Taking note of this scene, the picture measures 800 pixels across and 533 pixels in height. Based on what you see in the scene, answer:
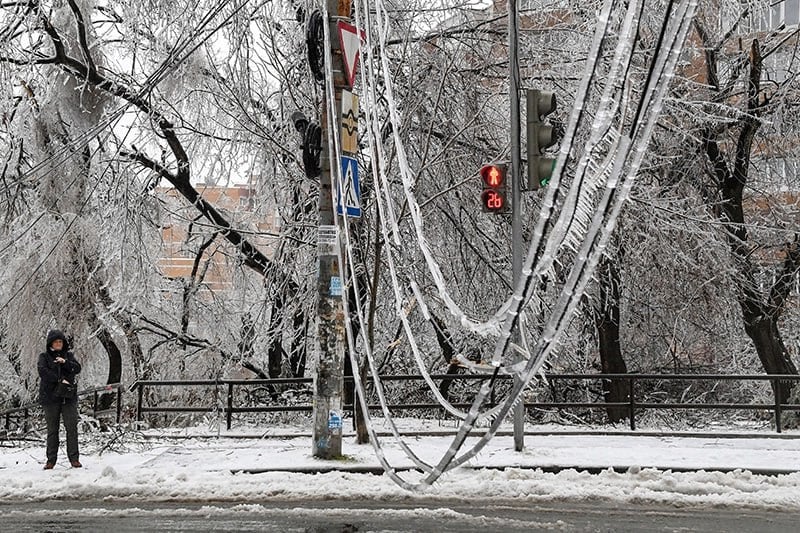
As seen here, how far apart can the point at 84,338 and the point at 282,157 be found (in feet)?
17.9

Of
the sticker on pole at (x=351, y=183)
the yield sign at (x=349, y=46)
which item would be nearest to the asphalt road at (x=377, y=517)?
the sticker on pole at (x=351, y=183)

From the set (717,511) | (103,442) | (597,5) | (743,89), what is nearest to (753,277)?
(743,89)

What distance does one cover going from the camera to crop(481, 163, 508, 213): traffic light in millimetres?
10406

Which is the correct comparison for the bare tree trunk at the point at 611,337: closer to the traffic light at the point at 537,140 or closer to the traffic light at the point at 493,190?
the traffic light at the point at 493,190

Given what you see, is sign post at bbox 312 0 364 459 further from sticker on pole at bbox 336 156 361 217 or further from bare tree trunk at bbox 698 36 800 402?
bare tree trunk at bbox 698 36 800 402

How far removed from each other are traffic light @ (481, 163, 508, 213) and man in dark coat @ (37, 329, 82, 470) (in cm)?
554

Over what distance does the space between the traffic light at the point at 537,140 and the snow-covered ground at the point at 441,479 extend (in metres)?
3.42

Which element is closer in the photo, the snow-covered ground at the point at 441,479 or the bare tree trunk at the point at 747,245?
the snow-covered ground at the point at 441,479

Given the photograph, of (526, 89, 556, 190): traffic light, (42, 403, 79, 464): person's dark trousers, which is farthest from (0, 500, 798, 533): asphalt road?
(526, 89, 556, 190): traffic light

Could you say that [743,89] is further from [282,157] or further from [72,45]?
[72,45]

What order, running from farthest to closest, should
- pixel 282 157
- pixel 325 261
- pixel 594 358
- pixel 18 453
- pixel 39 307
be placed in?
pixel 594 358
pixel 39 307
pixel 282 157
pixel 18 453
pixel 325 261

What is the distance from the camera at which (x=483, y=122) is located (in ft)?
46.0

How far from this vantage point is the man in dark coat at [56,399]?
10.4m

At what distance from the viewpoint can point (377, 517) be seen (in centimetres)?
781
